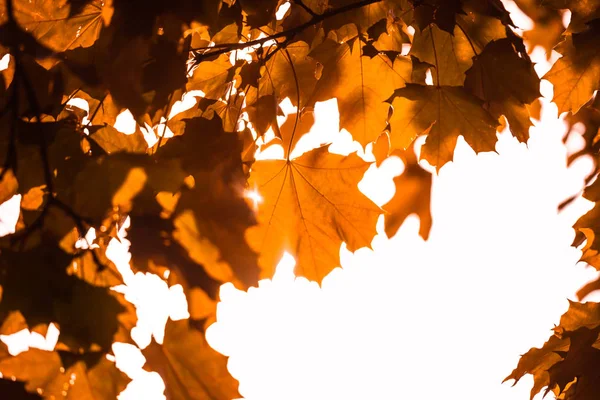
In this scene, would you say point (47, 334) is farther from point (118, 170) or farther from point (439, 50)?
point (439, 50)

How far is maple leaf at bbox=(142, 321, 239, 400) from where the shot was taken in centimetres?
98

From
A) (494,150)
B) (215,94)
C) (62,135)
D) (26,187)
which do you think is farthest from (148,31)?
(494,150)

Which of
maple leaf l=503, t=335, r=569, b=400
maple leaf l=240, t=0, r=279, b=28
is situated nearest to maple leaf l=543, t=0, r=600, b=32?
maple leaf l=240, t=0, r=279, b=28

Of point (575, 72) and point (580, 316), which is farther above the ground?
point (575, 72)

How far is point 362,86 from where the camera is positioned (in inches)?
52.1

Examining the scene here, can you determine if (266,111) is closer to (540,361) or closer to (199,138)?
(199,138)

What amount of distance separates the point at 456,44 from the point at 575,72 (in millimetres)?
280

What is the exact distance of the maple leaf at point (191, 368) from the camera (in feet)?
3.23

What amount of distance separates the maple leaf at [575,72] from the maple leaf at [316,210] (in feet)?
1.66

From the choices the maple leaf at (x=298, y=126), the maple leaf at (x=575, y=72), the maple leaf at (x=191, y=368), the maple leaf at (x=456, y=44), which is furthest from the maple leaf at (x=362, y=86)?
the maple leaf at (x=191, y=368)

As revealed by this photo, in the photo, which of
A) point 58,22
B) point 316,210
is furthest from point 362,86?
point 58,22

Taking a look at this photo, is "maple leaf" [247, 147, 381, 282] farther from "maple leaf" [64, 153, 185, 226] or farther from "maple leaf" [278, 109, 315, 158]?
"maple leaf" [64, 153, 185, 226]

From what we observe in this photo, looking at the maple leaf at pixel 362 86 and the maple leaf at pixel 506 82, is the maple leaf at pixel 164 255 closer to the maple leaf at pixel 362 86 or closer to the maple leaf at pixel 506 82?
the maple leaf at pixel 362 86

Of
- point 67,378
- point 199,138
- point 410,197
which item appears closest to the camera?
point 67,378
